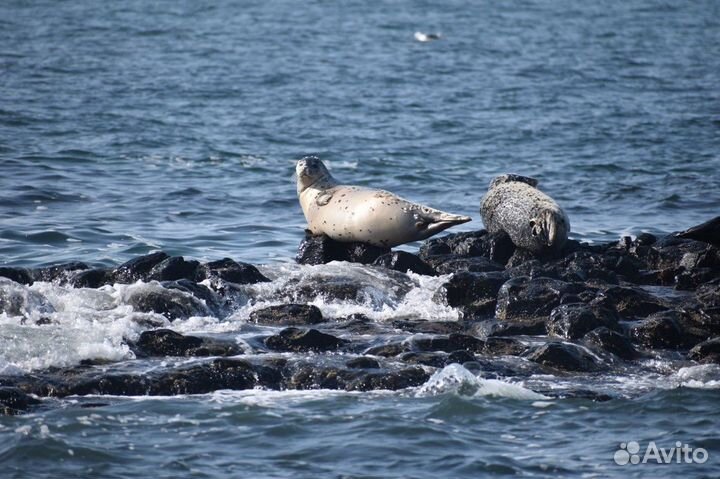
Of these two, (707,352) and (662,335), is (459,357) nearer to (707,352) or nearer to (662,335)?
(662,335)

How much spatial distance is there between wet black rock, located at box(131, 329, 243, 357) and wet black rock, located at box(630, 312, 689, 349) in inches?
127

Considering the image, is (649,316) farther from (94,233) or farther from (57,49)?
(57,49)

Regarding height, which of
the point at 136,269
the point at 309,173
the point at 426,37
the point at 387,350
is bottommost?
the point at 387,350

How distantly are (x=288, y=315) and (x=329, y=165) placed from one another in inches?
408

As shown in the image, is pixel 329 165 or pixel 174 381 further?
pixel 329 165

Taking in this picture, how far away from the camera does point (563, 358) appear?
9.47m

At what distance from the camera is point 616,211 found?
17.1 metres

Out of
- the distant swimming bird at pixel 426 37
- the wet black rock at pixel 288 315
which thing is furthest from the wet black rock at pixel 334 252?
the distant swimming bird at pixel 426 37

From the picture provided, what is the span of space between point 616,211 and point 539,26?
24.3 metres

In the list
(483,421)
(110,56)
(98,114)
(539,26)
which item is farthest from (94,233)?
(539,26)

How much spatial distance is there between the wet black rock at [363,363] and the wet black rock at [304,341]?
537 mm

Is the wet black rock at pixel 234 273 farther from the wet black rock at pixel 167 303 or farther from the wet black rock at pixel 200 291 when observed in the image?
the wet black rock at pixel 167 303

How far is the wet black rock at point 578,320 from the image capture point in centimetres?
1019

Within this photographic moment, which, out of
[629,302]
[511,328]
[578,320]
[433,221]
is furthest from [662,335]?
[433,221]
